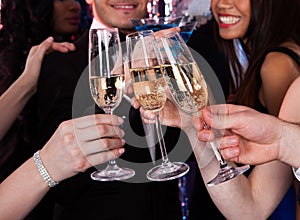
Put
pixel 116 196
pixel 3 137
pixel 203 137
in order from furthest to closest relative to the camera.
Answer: pixel 3 137 → pixel 116 196 → pixel 203 137

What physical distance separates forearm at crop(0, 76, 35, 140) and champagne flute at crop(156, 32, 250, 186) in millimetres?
981

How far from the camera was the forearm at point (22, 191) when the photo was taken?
1.30 meters

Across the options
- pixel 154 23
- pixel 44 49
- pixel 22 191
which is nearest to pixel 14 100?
pixel 44 49

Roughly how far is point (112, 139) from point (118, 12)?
96cm

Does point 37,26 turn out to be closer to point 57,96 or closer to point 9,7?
point 9,7

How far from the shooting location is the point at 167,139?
1.81 m

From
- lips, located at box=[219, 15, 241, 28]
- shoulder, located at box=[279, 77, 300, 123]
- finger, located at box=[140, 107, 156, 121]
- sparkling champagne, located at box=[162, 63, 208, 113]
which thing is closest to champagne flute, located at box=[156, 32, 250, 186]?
sparkling champagne, located at box=[162, 63, 208, 113]

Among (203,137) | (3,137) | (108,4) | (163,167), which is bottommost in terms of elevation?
(3,137)

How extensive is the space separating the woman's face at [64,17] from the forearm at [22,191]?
1738 mm

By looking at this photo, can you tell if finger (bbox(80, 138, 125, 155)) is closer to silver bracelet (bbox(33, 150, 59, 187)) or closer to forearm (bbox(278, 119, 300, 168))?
silver bracelet (bbox(33, 150, 59, 187))

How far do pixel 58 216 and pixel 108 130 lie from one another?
75 centimetres

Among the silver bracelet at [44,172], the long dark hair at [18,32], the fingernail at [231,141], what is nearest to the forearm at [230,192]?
the fingernail at [231,141]

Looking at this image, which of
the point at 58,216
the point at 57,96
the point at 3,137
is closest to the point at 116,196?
the point at 58,216

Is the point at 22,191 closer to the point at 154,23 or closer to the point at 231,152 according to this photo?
the point at 231,152
